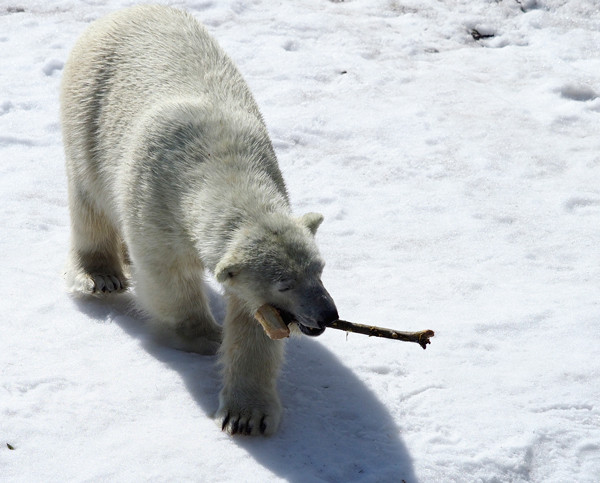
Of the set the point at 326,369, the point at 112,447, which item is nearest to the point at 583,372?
the point at 326,369

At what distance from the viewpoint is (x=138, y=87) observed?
14.9 feet

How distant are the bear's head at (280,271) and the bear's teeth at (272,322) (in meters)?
0.03

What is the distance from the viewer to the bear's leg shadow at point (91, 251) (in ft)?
16.1

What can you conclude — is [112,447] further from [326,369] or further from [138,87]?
[138,87]

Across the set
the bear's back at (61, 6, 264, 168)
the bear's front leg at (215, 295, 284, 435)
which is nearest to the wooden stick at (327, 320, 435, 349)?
the bear's front leg at (215, 295, 284, 435)

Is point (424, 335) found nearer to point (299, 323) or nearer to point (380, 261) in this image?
point (299, 323)

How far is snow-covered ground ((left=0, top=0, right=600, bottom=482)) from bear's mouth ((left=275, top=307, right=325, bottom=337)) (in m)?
0.58

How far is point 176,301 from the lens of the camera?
432cm

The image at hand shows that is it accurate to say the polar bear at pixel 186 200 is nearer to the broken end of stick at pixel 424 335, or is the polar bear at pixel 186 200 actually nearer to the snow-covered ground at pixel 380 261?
the snow-covered ground at pixel 380 261

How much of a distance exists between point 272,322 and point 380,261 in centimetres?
186

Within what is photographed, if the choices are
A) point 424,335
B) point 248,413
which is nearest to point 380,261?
point 424,335

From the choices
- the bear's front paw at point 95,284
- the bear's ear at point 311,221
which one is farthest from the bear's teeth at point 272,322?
the bear's front paw at point 95,284

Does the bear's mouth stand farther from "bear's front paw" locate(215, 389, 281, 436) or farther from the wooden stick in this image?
"bear's front paw" locate(215, 389, 281, 436)

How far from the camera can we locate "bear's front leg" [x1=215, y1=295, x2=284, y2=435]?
3883 millimetres
